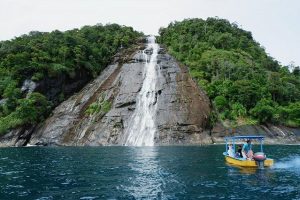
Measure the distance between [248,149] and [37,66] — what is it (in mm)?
52479

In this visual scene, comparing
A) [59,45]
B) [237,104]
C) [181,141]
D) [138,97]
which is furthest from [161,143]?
[59,45]

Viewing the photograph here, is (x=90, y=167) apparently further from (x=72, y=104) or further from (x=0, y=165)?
(x=72, y=104)

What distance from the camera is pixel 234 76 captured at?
82188mm

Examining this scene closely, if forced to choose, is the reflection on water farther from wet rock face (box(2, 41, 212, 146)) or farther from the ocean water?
wet rock face (box(2, 41, 212, 146))

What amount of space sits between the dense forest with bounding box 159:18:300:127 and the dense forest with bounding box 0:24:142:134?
68.7 ft

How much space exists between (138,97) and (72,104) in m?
13.5

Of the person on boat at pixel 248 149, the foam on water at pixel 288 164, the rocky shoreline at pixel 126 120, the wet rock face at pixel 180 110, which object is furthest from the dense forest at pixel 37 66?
the foam on water at pixel 288 164

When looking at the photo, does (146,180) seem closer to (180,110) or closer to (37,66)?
(180,110)

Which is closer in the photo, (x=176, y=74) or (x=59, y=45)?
(x=176, y=74)

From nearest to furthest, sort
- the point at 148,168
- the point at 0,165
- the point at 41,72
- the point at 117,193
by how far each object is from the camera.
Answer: the point at 117,193, the point at 148,168, the point at 0,165, the point at 41,72

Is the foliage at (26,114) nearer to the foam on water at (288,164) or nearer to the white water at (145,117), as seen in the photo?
the white water at (145,117)

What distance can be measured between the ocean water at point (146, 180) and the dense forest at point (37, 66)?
34598 millimetres

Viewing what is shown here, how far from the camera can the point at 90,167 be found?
31.2 m

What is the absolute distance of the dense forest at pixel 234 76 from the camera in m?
70.5
